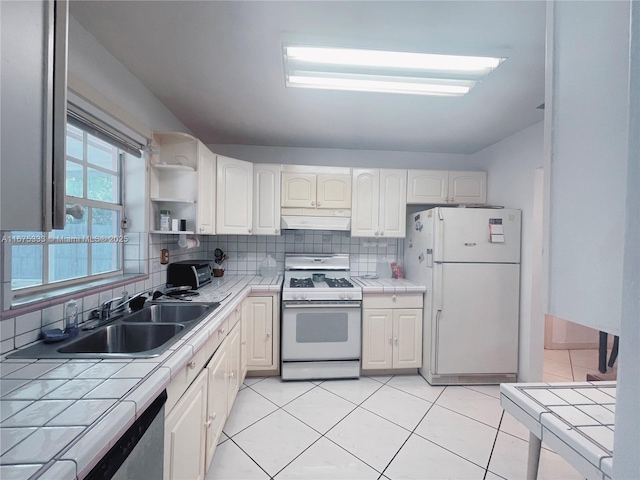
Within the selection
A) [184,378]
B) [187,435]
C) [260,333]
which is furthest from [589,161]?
[260,333]

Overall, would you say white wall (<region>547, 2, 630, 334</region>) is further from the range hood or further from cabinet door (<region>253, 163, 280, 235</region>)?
cabinet door (<region>253, 163, 280, 235</region>)

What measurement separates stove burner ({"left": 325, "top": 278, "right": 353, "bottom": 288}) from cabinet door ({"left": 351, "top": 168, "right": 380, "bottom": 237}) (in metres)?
0.50

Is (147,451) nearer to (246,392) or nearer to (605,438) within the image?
(605,438)

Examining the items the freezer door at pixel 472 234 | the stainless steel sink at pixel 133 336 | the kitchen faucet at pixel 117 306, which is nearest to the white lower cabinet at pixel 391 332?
the freezer door at pixel 472 234

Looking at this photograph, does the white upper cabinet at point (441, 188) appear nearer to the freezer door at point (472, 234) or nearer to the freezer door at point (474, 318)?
the freezer door at point (472, 234)

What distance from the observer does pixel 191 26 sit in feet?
4.34

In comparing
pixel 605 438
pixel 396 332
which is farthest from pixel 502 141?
pixel 605 438

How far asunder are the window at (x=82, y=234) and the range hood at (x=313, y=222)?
4.55 ft

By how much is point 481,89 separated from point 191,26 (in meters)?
1.81

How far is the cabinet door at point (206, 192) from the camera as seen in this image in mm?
2113

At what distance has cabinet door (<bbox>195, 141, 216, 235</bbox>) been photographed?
211 cm

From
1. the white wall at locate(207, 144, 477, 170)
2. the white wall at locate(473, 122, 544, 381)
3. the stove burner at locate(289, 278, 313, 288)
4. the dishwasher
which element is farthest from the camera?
the white wall at locate(207, 144, 477, 170)

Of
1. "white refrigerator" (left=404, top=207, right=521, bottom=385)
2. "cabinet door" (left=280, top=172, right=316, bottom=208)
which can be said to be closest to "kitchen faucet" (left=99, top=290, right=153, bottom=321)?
"cabinet door" (left=280, top=172, right=316, bottom=208)

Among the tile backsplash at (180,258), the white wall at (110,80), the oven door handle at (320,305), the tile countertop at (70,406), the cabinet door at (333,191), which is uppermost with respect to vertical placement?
the white wall at (110,80)
